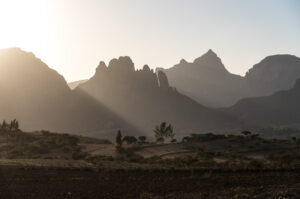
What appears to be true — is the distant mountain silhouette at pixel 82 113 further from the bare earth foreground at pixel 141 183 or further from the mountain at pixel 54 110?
the bare earth foreground at pixel 141 183

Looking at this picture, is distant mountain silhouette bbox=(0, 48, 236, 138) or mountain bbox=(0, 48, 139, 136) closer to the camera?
mountain bbox=(0, 48, 139, 136)

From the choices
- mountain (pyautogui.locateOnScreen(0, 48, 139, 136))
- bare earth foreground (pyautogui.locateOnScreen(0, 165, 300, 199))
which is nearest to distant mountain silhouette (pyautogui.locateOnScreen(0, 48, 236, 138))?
mountain (pyautogui.locateOnScreen(0, 48, 139, 136))

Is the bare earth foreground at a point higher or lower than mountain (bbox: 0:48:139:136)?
lower

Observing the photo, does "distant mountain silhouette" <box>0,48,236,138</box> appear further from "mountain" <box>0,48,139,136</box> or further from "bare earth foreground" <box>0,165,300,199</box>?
"bare earth foreground" <box>0,165,300,199</box>

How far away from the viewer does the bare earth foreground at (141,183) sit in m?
18.0

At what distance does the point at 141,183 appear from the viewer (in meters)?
22.8

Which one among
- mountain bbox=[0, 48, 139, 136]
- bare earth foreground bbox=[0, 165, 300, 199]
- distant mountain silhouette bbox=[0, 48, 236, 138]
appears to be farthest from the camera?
distant mountain silhouette bbox=[0, 48, 236, 138]

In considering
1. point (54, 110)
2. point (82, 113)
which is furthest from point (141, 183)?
point (54, 110)

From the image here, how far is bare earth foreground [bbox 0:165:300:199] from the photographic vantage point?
707 inches

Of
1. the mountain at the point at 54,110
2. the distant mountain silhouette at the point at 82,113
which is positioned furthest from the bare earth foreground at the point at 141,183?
the distant mountain silhouette at the point at 82,113

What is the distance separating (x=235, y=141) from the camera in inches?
2618

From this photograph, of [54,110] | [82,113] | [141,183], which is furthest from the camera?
[54,110]

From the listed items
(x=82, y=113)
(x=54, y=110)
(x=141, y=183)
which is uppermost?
(x=54, y=110)

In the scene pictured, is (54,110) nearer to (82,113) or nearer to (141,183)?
(82,113)
